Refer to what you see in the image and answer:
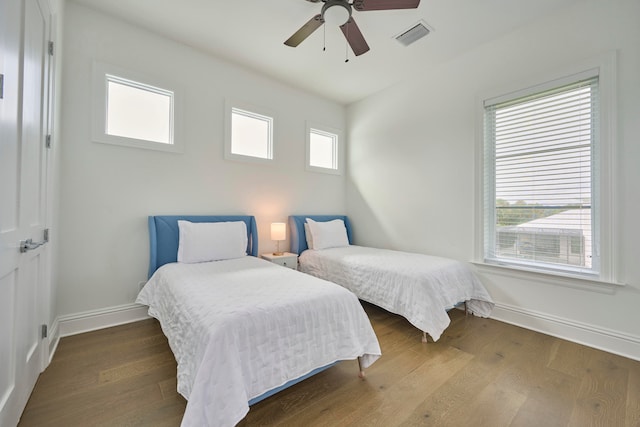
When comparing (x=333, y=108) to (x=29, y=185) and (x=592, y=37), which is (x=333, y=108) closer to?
(x=592, y=37)

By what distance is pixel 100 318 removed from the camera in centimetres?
258

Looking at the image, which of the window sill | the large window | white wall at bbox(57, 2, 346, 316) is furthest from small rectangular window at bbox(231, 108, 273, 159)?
the window sill

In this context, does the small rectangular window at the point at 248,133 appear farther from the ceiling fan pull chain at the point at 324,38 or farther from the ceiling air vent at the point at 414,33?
the ceiling air vent at the point at 414,33

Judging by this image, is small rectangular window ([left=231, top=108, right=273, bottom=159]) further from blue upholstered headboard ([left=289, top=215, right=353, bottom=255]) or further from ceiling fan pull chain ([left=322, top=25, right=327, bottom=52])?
ceiling fan pull chain ([left=322, top=25, right=327, bottom=52])

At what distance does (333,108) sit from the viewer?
15.3ft

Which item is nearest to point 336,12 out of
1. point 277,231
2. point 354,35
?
point 354,35

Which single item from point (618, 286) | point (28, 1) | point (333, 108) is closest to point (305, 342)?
point (28, 1)

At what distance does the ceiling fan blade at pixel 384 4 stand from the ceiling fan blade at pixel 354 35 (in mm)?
124

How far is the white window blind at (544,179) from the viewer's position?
2.42m

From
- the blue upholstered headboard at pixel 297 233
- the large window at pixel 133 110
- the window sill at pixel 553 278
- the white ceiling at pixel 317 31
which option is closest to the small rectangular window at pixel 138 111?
the large window at pixel 133 110

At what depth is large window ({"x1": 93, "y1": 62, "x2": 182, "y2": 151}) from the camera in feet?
8.52

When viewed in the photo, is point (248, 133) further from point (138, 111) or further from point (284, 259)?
point (284, 259)

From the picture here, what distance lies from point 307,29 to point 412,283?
8.17 feet

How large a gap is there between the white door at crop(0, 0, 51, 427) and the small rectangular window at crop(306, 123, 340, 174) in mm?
3029
